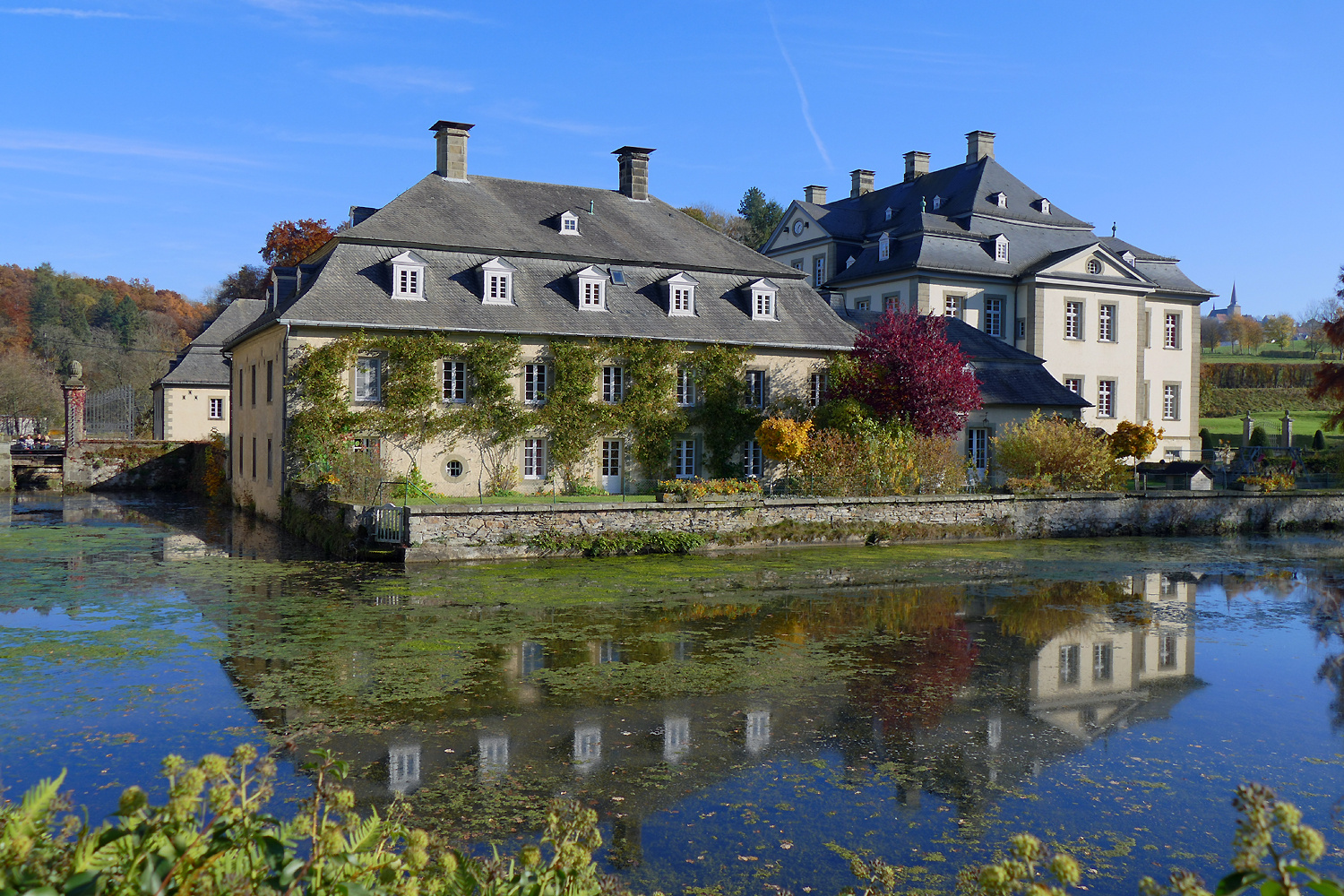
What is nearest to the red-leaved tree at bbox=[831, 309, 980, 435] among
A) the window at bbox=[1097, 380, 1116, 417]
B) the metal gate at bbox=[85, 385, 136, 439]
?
the window at bbox=[1097, 380, 1116, 417]

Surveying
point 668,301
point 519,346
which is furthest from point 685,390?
point 519,346

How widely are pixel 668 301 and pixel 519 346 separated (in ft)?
15.4

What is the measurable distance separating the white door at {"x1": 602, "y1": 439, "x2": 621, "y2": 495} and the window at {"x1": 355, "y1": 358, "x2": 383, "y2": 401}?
241 inches

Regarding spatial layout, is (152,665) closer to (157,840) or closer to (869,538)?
(157,840)

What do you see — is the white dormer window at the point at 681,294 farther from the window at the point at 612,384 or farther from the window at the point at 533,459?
the window at the point at 533,459

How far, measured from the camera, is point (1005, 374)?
108 ft

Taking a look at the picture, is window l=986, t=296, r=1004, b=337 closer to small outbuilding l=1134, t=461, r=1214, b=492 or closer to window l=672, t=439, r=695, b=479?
small outbuilding l=1134, t=461, r=1214, b=492

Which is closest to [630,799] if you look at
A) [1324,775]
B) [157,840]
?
[157,840]

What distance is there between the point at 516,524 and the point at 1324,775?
13905 millimetres

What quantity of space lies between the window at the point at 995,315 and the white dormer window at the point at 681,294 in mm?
17077

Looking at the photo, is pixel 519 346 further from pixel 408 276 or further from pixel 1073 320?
pixel 1073 320

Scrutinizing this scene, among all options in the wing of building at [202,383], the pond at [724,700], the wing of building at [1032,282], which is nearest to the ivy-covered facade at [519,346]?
the pond at [724,700]

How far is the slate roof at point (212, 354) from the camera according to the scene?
44781 mm

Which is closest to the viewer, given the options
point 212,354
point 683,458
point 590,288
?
point 590,288
